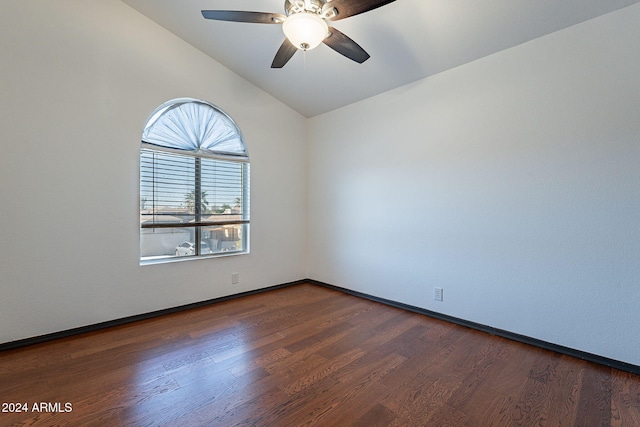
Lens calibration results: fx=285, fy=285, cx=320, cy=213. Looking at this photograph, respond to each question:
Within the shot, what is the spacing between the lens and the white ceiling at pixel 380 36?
2152 millimetres

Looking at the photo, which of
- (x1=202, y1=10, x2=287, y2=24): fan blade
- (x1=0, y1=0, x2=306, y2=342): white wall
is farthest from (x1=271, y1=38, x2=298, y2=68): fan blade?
(x1=0, y1=0, x2=306, y2=342): white wall

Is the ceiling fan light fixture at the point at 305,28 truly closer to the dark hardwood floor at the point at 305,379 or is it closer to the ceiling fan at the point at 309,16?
the ceiling fan at the point at 309,16

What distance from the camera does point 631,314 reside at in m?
1.97

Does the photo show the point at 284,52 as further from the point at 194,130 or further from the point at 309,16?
the point at 194,130

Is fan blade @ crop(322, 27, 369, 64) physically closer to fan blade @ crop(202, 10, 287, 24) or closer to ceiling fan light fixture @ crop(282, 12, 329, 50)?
ceiling fan light fixture @ crop(282, 12, 329, 50)

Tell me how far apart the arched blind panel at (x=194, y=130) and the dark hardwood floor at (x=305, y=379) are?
1.90 metres

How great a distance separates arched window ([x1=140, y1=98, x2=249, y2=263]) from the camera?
2992mm

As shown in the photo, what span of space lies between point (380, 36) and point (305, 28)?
107 cm

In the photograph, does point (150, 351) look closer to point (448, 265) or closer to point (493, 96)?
point (448, 265)

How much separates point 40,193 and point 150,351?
1593 mm

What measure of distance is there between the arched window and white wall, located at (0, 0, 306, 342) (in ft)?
0.48

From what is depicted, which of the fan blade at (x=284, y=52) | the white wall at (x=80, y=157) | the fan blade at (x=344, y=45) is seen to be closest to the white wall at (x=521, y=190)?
the fan blade at (x=344, y=45)

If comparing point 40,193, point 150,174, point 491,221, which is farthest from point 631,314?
point 40,193

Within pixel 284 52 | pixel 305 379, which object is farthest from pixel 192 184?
pixel 305 379
